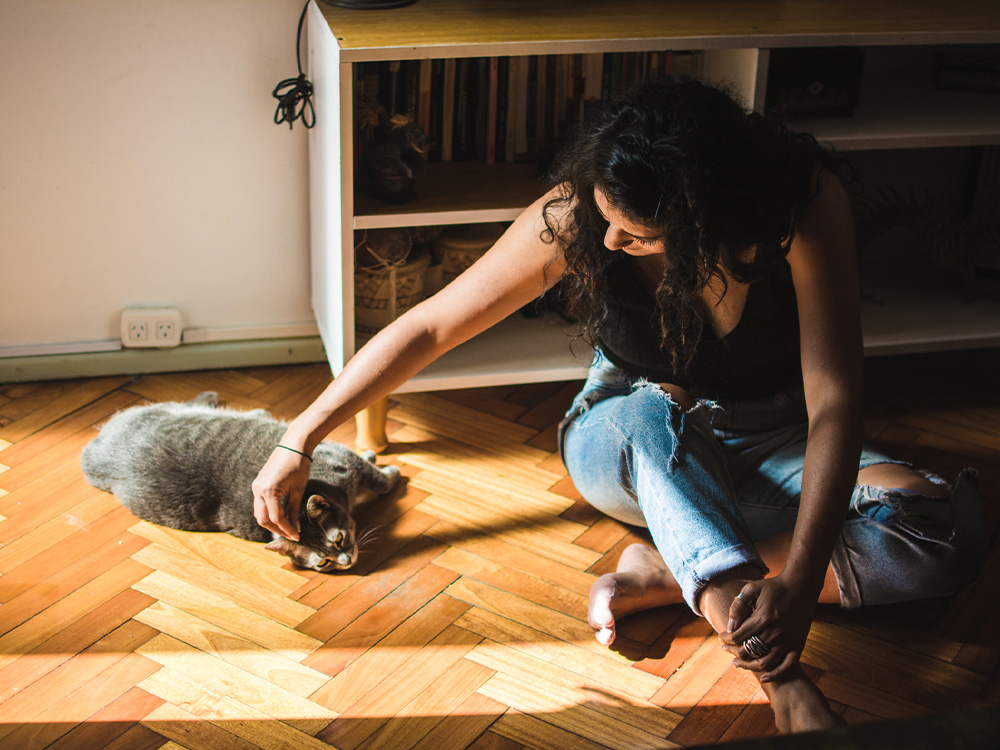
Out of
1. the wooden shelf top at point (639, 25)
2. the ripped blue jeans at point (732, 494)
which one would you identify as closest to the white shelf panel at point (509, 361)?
the ripped blue jeans at point (732, 494)

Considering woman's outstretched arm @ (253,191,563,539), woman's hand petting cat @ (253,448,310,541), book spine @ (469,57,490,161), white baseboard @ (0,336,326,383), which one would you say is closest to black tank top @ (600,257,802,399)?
woman's outstretched arm @ (253,191,563,539)

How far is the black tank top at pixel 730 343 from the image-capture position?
1.22 m

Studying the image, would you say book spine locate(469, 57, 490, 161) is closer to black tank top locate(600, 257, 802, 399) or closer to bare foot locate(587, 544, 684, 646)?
black tank top locate(600, 257, 802, 399)

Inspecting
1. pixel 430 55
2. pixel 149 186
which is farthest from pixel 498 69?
pixel 149 186

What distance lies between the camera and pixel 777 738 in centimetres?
43

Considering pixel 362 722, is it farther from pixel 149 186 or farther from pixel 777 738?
pixel 149 186

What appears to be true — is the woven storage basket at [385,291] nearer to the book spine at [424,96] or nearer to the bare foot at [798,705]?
the book spine at [424,96]

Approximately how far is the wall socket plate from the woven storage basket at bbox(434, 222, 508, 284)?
534mm

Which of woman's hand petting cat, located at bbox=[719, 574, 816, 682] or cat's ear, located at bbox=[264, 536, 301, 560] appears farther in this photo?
cat's ear, located at bbox=[264, 536, 301, 560]

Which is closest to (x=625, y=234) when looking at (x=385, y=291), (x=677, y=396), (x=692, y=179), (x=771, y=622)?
(x=692, y=179)

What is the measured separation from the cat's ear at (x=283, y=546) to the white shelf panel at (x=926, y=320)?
3.42ft

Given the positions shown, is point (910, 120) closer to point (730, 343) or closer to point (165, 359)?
point (730, 343)

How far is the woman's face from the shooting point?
3.27 ft

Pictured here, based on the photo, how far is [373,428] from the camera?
1609mm
